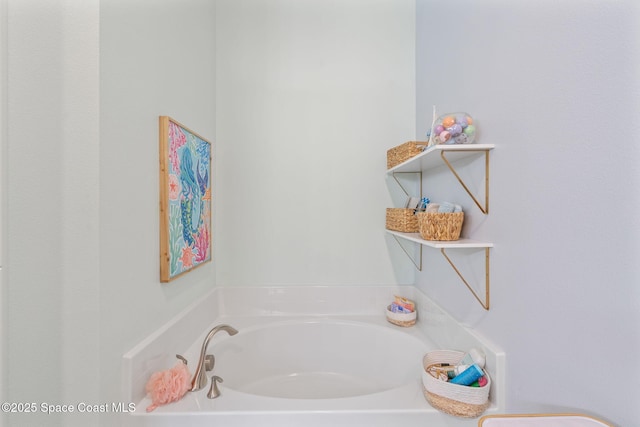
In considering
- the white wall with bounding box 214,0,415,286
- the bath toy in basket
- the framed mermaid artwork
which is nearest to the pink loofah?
the framed mermaid artwork

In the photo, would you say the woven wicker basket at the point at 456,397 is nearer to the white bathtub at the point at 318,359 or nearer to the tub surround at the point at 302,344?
the tub surround at the point at 302,344

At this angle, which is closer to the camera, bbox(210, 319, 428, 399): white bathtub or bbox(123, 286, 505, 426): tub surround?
bbox(123, 286, 505, 426): tub surround

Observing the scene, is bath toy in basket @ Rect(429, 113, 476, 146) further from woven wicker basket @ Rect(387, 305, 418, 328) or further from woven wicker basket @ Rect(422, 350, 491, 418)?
woven wicker basket @ Rect(387, 305, 418, 328)

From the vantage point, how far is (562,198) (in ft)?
2.29

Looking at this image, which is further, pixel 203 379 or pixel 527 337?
pixel 203 379

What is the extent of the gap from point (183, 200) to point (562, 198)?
1.38 meters

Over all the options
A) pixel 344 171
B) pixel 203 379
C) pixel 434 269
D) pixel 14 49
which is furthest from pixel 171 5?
pixel 434 269

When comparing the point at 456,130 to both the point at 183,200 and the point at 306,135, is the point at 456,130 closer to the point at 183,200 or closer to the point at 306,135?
the point at 306,135

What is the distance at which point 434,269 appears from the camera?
4.83 feet

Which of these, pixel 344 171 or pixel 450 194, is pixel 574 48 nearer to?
pixel 450 194

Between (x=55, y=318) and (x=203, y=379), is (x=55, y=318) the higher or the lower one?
the higher one

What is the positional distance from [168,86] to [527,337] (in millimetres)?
1608

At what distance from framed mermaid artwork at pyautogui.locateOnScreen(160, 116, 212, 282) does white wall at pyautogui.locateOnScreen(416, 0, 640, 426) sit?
125cm

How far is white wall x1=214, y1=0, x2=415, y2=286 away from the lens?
5.74 ft
